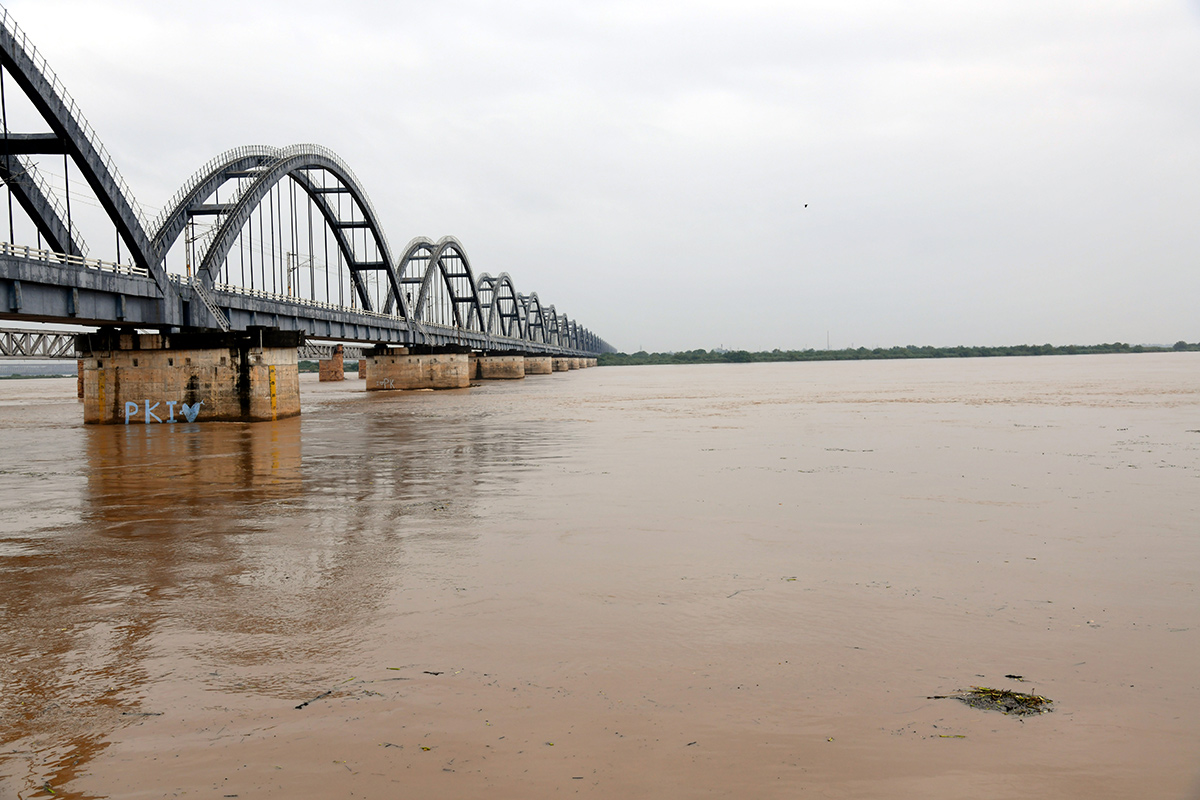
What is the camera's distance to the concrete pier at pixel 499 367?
125 metres

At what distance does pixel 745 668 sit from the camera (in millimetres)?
6180

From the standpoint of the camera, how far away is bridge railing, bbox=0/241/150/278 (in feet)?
81.9

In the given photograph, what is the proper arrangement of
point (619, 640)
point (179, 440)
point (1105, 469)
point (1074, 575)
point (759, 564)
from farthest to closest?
1. point (179, 440)
2. point (1105, 469)
3. point (759, 564)
4. point (1074, 575)
5. point (619, 640)

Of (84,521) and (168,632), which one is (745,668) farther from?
(84,521)

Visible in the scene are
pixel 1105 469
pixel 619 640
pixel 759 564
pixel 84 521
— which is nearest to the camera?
pixel 619 640

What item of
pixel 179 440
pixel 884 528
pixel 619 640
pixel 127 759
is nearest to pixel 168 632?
pixel 127 759

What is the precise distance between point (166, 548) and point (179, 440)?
17753 mm

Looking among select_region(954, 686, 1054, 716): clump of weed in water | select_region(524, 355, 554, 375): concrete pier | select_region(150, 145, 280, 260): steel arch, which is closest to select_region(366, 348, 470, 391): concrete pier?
select_region(150, 145, 280, 260): steel arch

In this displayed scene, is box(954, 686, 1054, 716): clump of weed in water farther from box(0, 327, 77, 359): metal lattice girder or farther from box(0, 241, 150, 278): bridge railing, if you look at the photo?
box(0, 327, 77, 359): metal lattice girder

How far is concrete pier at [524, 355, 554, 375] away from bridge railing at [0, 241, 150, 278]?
127 metres

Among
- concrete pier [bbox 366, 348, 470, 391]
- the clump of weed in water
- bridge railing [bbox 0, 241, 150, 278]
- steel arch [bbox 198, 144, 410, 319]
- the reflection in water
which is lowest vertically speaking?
the reflection in water

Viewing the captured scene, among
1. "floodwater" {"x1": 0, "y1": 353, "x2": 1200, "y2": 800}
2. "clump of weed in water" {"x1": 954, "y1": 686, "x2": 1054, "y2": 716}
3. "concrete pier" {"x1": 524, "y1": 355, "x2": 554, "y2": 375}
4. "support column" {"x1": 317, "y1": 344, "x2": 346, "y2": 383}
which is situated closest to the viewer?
"floodwater" {"x1": 0, "y1": 353, "x2": 1200, "y2": 800}

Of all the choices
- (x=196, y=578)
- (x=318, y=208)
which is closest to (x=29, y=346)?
(x=318, y=208)

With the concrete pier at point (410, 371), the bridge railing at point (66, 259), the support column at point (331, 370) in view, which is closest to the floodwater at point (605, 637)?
the bridge railing at point (66, 259)
